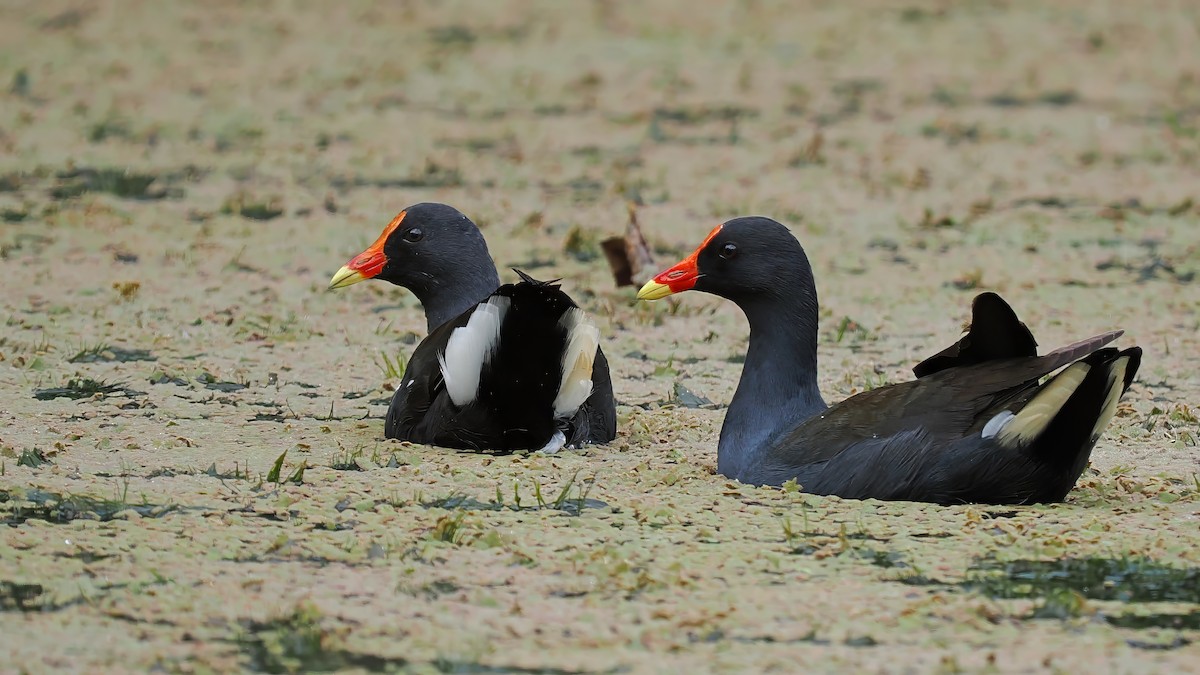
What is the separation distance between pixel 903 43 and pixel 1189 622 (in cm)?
893

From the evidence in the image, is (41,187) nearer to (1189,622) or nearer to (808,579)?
(808,579)

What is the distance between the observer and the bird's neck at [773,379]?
441 centimetres

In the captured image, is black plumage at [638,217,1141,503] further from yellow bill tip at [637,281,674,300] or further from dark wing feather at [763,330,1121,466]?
yellow bill tip at [637,281,674,300]

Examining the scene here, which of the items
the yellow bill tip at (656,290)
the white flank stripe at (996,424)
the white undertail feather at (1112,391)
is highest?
the yellow bill tip at (656,290)

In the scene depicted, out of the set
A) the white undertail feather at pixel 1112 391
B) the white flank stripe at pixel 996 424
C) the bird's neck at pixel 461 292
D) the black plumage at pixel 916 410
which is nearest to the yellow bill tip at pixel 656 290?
the black plumage at pixel 916 410

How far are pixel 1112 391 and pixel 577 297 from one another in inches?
112

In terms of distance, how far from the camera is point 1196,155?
30.1ft

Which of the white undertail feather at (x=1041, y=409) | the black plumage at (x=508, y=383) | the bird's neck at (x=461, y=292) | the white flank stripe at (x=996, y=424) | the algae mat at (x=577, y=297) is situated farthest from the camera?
the bird's neck at (x=461, y=292)

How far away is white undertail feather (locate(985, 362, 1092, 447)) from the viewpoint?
3826 mm

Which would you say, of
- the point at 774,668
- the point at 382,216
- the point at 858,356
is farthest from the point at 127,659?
the point at 382,216

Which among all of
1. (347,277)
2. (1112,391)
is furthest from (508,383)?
(1112,391)

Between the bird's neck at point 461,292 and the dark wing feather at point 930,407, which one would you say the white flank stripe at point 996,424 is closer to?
the dark wing feather at point 930,407

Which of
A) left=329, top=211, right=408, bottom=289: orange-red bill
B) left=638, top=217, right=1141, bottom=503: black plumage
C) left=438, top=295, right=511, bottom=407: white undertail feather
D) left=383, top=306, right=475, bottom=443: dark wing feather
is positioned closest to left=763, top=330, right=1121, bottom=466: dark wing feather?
left=638, top=217, right=1141, bottom=503: black plumage

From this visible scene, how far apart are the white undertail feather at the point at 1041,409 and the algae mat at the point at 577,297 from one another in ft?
0.57
